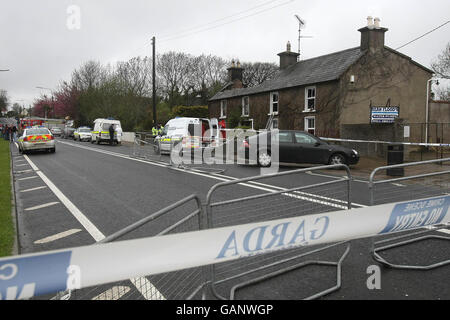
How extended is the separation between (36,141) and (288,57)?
21.0 m

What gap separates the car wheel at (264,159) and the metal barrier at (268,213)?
1080cm

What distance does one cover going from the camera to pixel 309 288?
4.04 metres

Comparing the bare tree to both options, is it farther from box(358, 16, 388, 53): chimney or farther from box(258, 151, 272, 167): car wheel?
box(258, 151, 272, 167): car wheel

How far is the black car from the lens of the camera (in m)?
15.4

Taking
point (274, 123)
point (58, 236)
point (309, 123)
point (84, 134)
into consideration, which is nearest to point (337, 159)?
point (58, 236)

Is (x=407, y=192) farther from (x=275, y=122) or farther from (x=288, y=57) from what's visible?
(x=288, y=57)

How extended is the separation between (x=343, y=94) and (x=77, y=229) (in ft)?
70.4

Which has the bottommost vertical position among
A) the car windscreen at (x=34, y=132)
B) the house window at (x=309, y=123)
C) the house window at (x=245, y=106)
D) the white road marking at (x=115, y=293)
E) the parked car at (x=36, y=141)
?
the white road marking at (x=115, y=293)

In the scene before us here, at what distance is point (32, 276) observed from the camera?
88.0 inches

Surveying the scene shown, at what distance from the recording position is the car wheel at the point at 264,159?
1581cm

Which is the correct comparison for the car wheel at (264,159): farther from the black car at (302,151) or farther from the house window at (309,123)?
the house window at (309,123)

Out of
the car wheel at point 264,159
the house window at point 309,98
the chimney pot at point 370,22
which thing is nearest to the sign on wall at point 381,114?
the house window at point 309,98
